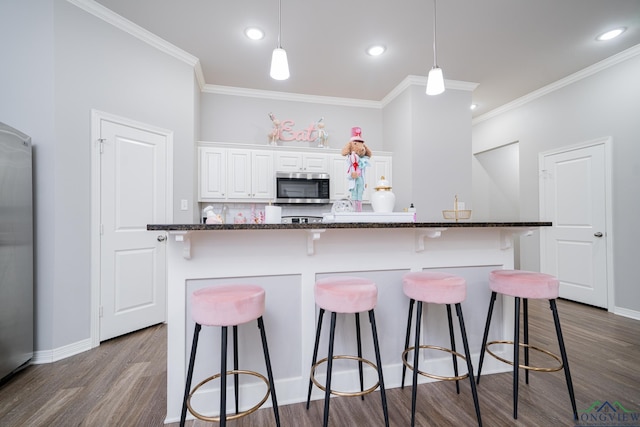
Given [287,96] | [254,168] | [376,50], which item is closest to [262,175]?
[254,168]

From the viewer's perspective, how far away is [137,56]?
9.35ft

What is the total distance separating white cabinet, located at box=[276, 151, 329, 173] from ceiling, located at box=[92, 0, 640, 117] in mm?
986

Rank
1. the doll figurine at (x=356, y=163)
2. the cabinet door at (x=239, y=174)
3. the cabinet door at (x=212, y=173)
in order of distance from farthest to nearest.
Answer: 1. the cabinet door at (x=239, y=174)
2. the cabinet door at (x=212, y=173)
3. the doll figurine at (x=356, y=163)

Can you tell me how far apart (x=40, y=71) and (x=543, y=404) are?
4.21 m

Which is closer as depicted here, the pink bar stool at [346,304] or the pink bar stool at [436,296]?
the pink bar stool at [346,304]

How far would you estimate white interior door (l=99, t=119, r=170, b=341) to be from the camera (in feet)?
8.48

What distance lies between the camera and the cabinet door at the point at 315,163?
405 centimetres

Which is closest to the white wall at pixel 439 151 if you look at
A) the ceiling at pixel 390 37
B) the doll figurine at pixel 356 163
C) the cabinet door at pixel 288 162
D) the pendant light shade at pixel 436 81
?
the ceiling at pixel 390 37

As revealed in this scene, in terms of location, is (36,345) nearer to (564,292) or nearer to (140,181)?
(140,181)

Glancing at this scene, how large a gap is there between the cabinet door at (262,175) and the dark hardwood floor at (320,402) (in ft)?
7.20

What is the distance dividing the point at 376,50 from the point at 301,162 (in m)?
1.66

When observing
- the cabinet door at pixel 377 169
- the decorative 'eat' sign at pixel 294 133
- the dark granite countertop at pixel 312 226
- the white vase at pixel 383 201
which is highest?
the decorative 'eat' sign at pixel 294 133

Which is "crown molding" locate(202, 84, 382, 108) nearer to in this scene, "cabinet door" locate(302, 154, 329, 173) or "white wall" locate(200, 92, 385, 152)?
"white wall" locate(200, 92, 385, 152)

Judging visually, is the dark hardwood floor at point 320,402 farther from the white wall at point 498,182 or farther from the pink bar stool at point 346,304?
the white wall at point 498,182
